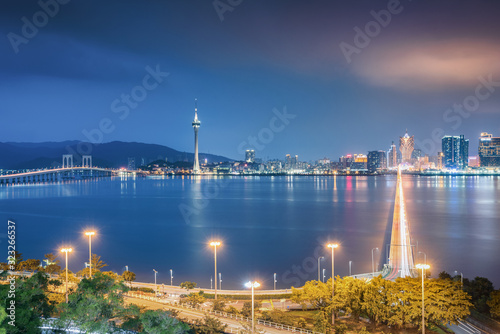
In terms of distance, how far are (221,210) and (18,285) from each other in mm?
40355

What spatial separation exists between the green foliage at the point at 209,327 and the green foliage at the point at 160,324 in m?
1.43

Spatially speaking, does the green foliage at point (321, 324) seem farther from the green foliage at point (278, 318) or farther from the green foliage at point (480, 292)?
the green foliage at point (480, 292)

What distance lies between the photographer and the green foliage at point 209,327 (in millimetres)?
9422

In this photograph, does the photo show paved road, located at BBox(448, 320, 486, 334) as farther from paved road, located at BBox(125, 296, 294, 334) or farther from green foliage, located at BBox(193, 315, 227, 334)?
green foliage, located at BBox(193, 315, 227, 334)

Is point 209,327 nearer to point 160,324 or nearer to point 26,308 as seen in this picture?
point 160,324

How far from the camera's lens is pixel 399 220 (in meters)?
37.5

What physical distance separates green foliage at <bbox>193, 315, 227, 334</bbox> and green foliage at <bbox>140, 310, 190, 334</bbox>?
143cm

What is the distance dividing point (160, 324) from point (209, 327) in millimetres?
1993

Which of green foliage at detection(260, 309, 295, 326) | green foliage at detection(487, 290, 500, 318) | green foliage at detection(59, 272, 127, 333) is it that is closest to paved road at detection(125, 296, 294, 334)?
green foliage at detection(260, 309, 295, 326)

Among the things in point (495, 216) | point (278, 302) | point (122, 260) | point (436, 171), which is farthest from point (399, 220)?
point (436, 171)

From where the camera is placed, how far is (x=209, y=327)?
9.48 metres

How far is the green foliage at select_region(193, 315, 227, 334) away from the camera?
942 cm

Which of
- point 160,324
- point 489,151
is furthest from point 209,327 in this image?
point 489,151

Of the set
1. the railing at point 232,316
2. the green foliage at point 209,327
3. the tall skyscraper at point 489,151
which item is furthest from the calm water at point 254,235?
the tall skyscraper at point 489,151
